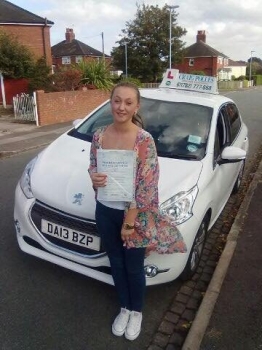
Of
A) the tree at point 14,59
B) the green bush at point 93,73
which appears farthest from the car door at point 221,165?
the tree at point 14,59

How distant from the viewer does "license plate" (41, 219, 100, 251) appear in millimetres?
2840

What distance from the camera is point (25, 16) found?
2497cm

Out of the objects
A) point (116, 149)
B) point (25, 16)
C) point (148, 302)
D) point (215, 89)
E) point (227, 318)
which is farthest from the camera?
point (25, 16)

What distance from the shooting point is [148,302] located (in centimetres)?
318

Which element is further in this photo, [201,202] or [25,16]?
[25,16]

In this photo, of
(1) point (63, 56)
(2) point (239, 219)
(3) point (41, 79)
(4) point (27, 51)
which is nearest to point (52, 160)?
(2) point (239, 219)

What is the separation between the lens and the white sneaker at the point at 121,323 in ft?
9.02

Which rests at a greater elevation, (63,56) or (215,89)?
(63,56)

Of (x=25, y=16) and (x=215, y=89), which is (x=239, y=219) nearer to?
(x=215, y=89)

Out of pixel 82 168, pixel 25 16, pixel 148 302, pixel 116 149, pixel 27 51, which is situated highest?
pixel 25 16

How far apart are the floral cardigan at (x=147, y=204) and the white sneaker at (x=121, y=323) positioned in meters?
0.60

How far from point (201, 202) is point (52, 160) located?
1.47 metres

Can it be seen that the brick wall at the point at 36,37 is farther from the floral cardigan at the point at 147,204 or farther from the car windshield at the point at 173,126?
the floral cardigan at the point at 147,204

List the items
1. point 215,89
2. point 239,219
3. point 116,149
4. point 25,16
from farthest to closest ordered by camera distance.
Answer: point 25,16 → point 215,89 → point 239,219 → point 116,149
